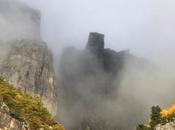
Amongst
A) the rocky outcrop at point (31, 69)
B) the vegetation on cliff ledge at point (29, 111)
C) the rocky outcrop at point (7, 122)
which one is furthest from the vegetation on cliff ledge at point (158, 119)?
the rocky outcrop at point (7, 122)

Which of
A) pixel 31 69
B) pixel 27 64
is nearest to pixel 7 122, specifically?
pixel 31 69

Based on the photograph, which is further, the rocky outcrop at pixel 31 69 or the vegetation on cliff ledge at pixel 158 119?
the rocky outcrop at pixel 31 69

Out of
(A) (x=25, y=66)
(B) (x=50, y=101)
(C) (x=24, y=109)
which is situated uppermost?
(C) (x=24, y=109)

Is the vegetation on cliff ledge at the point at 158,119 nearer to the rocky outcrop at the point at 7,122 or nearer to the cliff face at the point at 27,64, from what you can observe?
the cliff face at the point at 27,64

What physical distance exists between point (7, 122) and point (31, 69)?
129m

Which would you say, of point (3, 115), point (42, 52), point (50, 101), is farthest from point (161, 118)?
point (3, 115)

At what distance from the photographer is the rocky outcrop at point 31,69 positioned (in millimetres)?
175875

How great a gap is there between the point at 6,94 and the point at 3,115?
37.8ft

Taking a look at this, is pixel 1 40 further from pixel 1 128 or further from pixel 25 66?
pixel 1 128

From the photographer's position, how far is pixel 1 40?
18775cm

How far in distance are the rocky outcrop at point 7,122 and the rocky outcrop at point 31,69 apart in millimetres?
116338

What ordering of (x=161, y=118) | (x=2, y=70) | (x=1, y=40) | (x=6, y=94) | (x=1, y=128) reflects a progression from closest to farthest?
(x=1, y=128) → (x=6, y=94) → (x=161, y=118) → (x=2, y=70) → (x=1, y=40)

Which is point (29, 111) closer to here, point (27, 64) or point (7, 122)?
point (7, 122)

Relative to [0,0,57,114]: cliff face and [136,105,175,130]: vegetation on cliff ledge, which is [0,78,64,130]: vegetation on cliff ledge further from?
[0,0,57,114]: cliff face
